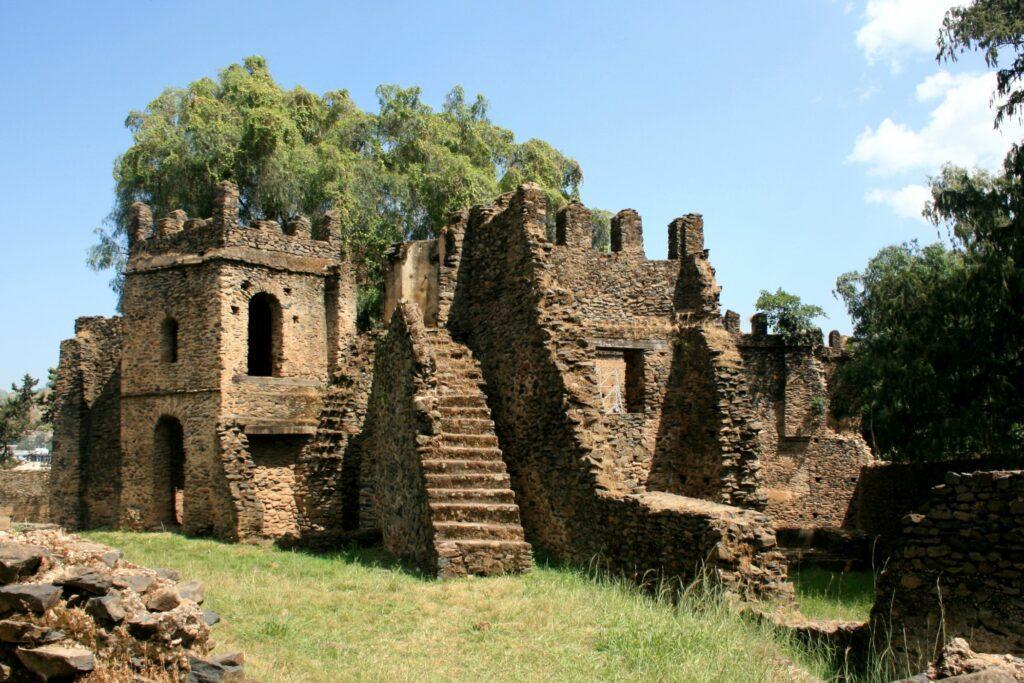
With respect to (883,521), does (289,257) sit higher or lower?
higher

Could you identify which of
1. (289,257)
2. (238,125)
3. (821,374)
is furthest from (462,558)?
(238,125)

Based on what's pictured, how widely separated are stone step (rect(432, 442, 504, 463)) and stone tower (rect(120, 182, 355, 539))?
9.74 m

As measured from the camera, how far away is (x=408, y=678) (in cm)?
754

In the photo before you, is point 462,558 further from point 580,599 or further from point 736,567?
point 736,567

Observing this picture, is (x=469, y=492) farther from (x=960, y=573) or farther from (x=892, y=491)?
(x=892, y=491)

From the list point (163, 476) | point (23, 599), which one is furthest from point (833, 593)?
point (163, 476)

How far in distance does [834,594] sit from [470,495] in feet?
20.0

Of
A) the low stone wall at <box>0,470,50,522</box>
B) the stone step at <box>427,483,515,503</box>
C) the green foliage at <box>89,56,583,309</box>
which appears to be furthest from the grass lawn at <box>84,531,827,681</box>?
the low stone wall at <box>0,470,50,522</box>

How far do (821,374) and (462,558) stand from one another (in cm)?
2107

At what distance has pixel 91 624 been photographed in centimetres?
677

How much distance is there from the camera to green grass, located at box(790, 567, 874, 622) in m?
12.2

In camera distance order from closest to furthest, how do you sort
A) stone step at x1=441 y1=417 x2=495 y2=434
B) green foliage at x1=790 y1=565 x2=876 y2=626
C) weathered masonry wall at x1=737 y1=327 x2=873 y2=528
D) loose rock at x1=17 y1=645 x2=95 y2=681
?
loose rock at x1=17 y1=645 x2=95 y2=681 → green foliage at x1=790 y1=565 x2=876 y2=626 → stone step at x1=441 y1=417 x2=495 y2=434 → weathered masonry wall at x1=737 y1=327 x2=873 y2=528

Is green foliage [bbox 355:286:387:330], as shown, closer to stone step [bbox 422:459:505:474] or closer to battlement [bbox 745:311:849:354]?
battlement [bbox 745:311:849:354]

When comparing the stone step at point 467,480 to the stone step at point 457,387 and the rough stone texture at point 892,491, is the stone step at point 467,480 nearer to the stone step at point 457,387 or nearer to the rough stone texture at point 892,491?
the stone step at point 457,387
